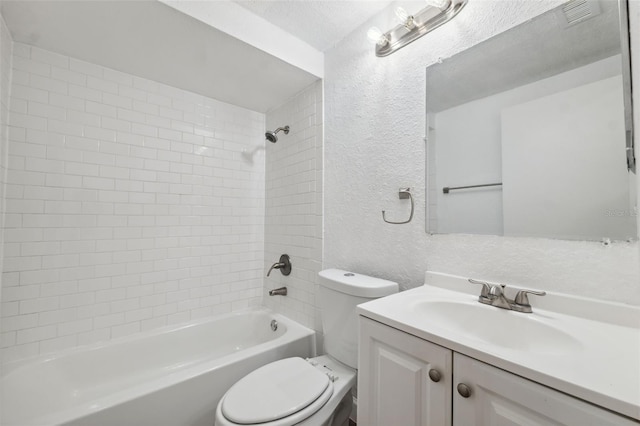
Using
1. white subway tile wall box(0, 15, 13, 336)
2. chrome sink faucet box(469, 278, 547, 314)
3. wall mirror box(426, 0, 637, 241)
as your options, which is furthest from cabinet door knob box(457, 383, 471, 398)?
white subway tile wall box(0, 15, 13, 336)

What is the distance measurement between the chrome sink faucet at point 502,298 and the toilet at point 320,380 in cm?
38

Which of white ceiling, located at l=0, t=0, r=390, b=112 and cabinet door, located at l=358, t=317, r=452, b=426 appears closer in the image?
cabinet door, located at l=358, t=317, r=452, b=426

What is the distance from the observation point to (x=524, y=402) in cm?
56

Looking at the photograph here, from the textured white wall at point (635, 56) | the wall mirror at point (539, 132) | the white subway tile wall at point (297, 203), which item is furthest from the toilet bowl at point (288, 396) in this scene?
the textured white wall at point (635, 56)

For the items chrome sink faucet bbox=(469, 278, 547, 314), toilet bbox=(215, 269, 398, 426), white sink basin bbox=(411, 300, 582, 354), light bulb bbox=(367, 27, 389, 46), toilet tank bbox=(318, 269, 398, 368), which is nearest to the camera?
white sink basin bbox=(411, 300, 582, 354)

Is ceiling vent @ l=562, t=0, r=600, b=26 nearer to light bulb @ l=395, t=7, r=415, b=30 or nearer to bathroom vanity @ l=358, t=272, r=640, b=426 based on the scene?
light bulb @ l=395, t=7, r=415, b=30

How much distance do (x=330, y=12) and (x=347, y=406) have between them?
2.20 meters

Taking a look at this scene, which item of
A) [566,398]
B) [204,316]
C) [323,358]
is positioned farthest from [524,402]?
[204,316]

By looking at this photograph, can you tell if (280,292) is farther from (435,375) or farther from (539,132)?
(539,132)

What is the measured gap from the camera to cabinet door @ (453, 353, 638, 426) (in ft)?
1.63

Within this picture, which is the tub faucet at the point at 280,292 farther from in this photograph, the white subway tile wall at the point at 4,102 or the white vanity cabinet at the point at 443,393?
the white subway tile wall at the point at 4,102

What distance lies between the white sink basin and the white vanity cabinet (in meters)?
0.15

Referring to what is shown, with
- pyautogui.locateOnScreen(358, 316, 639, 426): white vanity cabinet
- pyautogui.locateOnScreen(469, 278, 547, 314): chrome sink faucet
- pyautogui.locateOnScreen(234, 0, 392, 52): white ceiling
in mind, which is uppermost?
pyautogui.locateOnScreen(234, 0, 392, 52): white ceiling

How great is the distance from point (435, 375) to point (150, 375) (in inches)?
72.8
